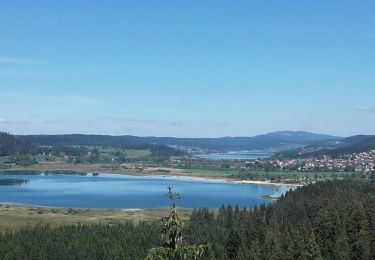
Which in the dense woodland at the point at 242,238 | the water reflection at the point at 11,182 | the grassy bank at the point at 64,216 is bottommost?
the grassy bank at the point at 64,216

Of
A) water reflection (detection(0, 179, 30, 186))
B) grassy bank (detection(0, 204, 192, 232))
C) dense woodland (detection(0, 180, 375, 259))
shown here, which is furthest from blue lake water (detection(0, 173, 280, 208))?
dense woodland (detection(0, 180, 375, 259))

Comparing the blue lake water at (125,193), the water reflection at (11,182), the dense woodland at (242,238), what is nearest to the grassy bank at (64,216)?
the blue lake water at (125,193)

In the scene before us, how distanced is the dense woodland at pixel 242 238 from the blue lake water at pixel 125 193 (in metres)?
45.1

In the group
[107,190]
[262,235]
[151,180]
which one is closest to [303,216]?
[262,235]

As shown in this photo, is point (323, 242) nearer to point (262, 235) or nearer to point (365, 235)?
point (365, 235)

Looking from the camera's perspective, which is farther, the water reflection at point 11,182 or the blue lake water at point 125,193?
the water reflection at point 11,182

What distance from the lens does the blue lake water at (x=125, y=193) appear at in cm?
11850

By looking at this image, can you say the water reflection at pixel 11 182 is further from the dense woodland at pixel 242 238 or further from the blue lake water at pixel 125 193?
the dense woodland at pixel 242 238

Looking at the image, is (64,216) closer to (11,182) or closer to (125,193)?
(125,193)

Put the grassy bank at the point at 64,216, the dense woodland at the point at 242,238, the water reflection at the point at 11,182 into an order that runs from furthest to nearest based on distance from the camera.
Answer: the water reflection at the point at 11,182 < the grassy bank at the point at 64,216 < the dense woodland at the point at 242,238

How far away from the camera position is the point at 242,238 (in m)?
56.6

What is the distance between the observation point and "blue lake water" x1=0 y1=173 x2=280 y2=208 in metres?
118

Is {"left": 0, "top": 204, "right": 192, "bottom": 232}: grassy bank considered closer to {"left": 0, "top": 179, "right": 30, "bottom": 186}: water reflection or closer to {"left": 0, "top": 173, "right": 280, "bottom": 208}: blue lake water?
{"left": 0, "top": 173, "right": 280, "bottom": 208}: blue lake water

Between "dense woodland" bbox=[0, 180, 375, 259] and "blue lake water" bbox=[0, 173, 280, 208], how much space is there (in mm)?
45056
